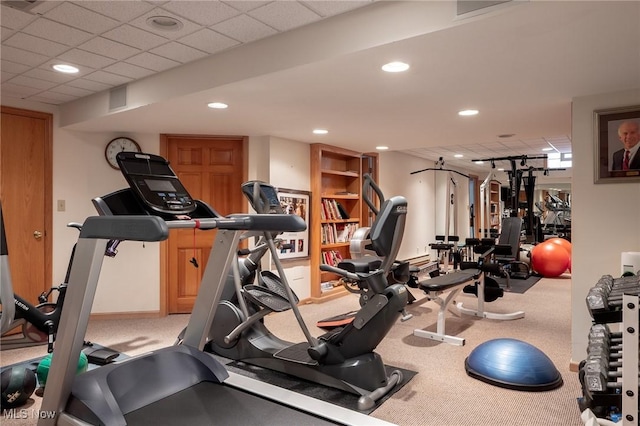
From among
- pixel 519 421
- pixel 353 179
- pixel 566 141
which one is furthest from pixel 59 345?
pixel 566 141

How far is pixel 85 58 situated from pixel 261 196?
162cm

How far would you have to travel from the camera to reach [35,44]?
2.78 m

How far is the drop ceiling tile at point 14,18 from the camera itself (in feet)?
7.67

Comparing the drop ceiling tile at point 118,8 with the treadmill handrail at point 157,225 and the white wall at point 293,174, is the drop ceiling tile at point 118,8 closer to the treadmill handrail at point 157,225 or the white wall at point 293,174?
the treadmill handrail at point 157,225

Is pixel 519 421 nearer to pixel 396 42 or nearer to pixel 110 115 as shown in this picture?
pixel 396 42

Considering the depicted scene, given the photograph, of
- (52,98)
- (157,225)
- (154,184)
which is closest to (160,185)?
(154,184)

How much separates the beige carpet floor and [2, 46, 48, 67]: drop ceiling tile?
234 cm

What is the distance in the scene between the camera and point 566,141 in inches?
237

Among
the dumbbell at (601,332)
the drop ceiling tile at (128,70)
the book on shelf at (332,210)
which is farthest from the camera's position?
the book on shelf at (332,210)

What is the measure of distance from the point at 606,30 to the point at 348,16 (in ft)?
4.29

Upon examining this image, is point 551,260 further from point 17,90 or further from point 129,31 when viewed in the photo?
point 17,90

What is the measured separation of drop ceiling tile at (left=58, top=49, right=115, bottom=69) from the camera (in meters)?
2.93

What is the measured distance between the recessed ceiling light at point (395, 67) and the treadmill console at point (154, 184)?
1.44 metres

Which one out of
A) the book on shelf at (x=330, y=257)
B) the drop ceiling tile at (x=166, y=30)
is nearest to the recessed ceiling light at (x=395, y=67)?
the drop ceiling tile at (x=166, y=30)
